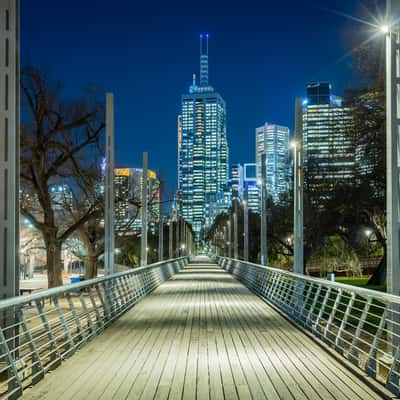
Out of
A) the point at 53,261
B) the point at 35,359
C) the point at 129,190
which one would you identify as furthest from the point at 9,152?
the point at 129,190

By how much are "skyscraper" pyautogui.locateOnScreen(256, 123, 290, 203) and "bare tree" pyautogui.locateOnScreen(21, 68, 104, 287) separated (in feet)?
74.5

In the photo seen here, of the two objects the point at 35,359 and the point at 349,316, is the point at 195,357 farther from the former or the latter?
the point at 349,316

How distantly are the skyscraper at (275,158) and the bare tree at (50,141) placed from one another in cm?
2271

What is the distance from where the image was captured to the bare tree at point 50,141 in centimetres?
2356

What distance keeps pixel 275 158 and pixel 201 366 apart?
8564 cm

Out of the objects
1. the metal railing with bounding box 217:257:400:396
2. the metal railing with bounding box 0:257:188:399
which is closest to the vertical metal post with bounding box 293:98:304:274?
the metal railing with bounding box 217:257:400:396

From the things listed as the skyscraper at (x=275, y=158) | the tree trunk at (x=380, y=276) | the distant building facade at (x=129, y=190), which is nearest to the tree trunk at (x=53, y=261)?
the distant building facade at (x=129, y=190)

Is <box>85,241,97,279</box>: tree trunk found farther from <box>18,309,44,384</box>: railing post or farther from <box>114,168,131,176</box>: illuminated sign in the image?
<box>18,309,44,384</box>: railing post

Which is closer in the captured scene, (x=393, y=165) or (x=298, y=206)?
(x=393, y=165)

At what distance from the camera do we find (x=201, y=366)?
26.4 ft

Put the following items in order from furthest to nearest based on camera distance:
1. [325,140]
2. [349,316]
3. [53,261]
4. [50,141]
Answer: [325,140] → [53,261] → [50,141] → [349,316]

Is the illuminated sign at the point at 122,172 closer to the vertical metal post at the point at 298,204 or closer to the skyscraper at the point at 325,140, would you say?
the skyscraper at the point at 325,140

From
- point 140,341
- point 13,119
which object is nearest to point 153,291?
point 140,341

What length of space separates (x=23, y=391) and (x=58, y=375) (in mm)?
810
